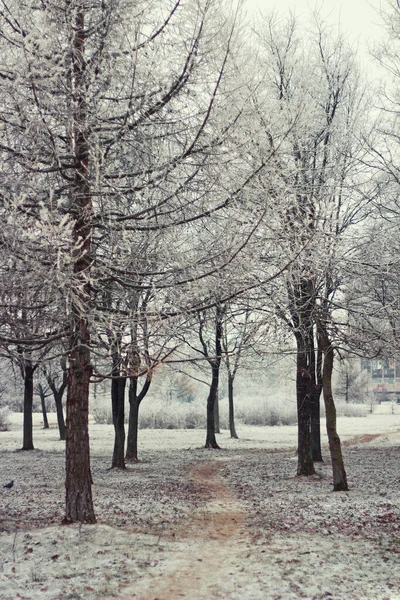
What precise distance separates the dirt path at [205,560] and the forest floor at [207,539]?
0.01 m

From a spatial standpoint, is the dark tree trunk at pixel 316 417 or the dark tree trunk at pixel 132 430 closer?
the dark tree trunk at pixel 316 417

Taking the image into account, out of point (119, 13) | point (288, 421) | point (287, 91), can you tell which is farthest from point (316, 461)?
point (288, 421)

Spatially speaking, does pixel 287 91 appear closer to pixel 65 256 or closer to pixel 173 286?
pixel 173 286

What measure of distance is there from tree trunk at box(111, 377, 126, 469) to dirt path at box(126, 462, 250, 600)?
685 centimetres

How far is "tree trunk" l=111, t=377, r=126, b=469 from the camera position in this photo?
16406 mm

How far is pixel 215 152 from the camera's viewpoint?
6.97m

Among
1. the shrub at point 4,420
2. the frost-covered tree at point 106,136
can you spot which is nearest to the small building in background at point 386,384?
the shrub at point 4,420

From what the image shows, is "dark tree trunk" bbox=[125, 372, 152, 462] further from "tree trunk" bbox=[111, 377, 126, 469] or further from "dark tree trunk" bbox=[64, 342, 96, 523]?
"dark tree trunk" bbox=[64, 342, 96, 523]

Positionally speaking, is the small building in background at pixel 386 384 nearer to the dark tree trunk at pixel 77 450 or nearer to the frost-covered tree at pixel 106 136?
the dark tree trunk at pixel 77 450

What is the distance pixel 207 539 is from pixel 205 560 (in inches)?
41.8

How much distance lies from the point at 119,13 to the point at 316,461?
14.4 m

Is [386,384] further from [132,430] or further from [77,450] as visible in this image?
[77,450]

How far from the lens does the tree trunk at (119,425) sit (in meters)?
16.4

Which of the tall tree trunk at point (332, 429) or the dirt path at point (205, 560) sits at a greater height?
the tall tree trunk at point (332, 429)
